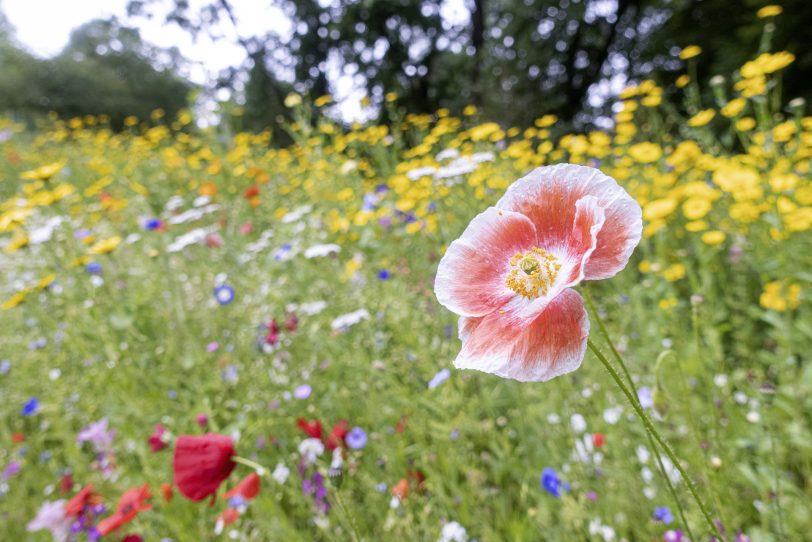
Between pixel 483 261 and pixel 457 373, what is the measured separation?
1.18m

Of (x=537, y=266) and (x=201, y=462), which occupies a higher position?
Result: (x=537, y=266)

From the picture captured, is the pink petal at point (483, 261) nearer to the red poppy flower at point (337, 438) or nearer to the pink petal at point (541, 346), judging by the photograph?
the pink petal at point (541, 346)

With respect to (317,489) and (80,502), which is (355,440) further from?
(80,502)

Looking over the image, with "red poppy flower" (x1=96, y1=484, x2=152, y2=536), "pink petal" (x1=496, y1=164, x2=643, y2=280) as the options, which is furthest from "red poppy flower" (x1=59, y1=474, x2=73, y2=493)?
"pink petal" (x1=496, y1=164, x2=643, y2=280)

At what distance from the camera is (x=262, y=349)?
6.89 ft

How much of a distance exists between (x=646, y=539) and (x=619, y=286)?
1.30 meters

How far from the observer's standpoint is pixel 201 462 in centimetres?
104

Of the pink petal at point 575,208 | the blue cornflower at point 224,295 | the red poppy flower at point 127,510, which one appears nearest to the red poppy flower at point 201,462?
the red poppy flower at point 127,510

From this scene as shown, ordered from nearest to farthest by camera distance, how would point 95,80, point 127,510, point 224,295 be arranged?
point 127,510 < point 224,295 < point 95,80

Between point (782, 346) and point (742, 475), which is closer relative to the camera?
point (742, 475)

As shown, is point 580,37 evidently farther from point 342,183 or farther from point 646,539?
point 646,539

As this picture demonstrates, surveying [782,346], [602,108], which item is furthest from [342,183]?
[602,108]

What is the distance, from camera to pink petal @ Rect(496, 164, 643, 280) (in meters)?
0.54

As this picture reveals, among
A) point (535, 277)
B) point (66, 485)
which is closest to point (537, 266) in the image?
point (535, 277)
